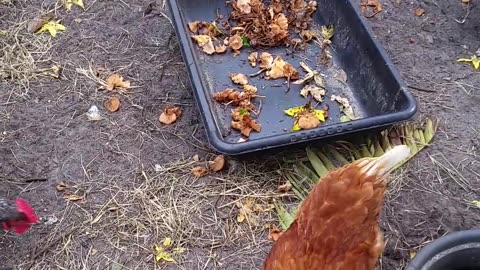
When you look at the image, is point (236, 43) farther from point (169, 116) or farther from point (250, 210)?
point (250, 210)

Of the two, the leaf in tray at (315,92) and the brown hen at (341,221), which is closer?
the brown hen at (341,221)

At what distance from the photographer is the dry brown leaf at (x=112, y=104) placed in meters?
3.24

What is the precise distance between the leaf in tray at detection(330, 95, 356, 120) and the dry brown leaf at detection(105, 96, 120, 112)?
1.17 m

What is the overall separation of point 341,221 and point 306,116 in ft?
3.34

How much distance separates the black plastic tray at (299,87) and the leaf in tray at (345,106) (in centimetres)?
3

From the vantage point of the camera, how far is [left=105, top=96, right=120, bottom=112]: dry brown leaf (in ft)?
10.6

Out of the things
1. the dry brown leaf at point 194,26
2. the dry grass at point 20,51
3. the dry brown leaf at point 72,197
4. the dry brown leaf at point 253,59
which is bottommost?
the dry brown leaf at point 72,197

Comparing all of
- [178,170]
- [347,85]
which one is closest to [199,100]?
[178,170]

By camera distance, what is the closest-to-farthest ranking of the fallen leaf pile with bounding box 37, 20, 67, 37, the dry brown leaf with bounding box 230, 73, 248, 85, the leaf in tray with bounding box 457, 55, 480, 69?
the dry brown leaf with bounding box 230, 73, 248, 85, the leaf in tray with bounding box 457, 55, 480, 69, the fallen leaf pile with bounding box 37, 20, 67, 37

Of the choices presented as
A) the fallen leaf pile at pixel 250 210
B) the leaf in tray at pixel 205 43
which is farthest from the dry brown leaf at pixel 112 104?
the fallen leaf pile at pixel 250 210

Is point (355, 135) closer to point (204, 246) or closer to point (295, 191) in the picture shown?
point (295, 191)

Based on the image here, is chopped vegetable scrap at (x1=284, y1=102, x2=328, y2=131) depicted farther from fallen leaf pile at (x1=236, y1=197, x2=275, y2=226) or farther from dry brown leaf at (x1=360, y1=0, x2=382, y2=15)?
dry brown leaf at (x1=360, y1=0, x2=382, y2=15)

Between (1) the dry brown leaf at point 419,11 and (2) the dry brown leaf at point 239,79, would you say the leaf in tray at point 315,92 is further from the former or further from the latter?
(1) the dry brown leaf at point 419,11

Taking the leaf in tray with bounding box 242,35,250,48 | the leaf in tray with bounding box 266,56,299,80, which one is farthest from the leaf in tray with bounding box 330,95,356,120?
the leaf in tray with bounding box 242,35,250,48
